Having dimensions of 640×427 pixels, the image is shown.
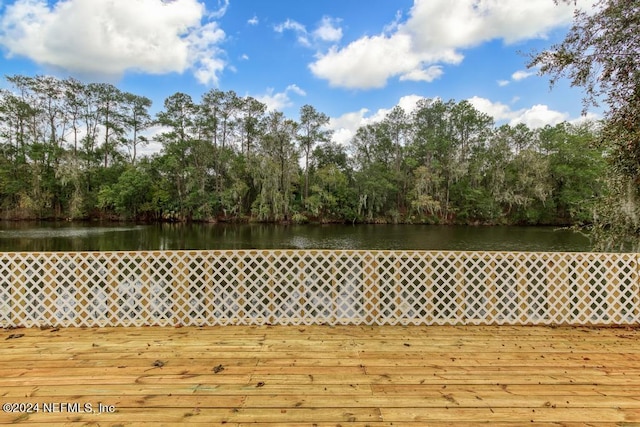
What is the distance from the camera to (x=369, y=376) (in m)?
2.08

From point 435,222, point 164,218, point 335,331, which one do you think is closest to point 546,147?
point 435,222

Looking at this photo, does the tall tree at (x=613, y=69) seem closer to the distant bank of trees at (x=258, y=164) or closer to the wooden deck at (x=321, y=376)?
the wooden deck at (x=321, y=376)

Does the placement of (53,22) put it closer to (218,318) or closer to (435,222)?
→ (218,318)

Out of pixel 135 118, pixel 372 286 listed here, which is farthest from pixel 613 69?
pixel 135 118

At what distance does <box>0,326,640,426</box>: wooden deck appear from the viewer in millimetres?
1665

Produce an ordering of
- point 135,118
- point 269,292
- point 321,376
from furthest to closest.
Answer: point 135,118
point 269,292
point 321,376

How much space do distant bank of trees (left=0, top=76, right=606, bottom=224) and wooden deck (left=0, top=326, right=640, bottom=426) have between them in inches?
962

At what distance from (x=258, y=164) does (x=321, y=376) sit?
26.5 metres

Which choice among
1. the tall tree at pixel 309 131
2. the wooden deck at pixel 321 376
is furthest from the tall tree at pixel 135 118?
the wooden deck at pixel 321 376

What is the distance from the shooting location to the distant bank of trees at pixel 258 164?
1048 inches

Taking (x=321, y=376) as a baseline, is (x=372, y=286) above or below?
above

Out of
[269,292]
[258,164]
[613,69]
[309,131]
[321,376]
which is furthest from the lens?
[309,131]

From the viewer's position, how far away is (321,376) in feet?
6.81

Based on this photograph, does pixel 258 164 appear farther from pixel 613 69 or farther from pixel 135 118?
pixel 613 69
